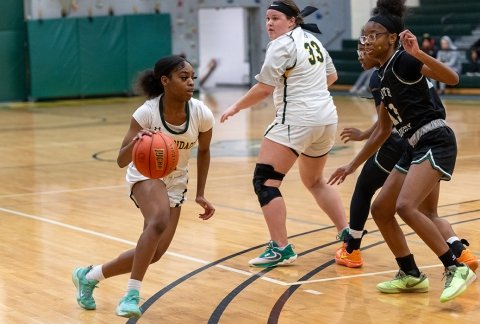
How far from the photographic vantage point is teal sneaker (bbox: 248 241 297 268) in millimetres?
7164

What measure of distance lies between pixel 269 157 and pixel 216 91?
22971mm

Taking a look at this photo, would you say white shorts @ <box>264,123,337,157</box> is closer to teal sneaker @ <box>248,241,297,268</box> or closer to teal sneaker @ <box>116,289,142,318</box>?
teal sneaker @ <box>248,241,297,268</box>

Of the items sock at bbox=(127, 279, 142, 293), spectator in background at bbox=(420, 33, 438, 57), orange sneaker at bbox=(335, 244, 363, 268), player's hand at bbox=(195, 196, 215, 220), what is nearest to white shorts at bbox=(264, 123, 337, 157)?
orange sneaker at bbox=(335, 244, 363, 268)

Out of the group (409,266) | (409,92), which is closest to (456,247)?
(409,266)

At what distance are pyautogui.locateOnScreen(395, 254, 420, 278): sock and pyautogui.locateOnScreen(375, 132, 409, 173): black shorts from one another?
2.55 ft

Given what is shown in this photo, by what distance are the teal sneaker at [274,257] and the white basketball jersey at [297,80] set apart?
0.91 metres

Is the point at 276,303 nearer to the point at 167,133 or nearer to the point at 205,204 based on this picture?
the point at 205,204

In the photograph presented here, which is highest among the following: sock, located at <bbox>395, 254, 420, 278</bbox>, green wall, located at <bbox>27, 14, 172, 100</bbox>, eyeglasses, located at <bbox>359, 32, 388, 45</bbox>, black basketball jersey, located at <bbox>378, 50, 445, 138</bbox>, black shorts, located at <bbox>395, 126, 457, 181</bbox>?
eyeglasses, located at <bbox>359, 32, 388, 45</bbox>

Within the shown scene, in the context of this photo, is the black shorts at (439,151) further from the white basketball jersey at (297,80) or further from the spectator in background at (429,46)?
the spectator in background at (429,46)

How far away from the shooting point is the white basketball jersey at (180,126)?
605 cm

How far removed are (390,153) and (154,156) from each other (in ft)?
6.54

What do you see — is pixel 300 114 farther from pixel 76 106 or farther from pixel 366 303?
pixel 76 106

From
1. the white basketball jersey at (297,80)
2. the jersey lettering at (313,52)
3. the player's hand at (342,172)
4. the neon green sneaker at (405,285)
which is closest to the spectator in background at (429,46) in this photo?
the jersey lettering at (313,52)

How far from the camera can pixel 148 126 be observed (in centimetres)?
607
